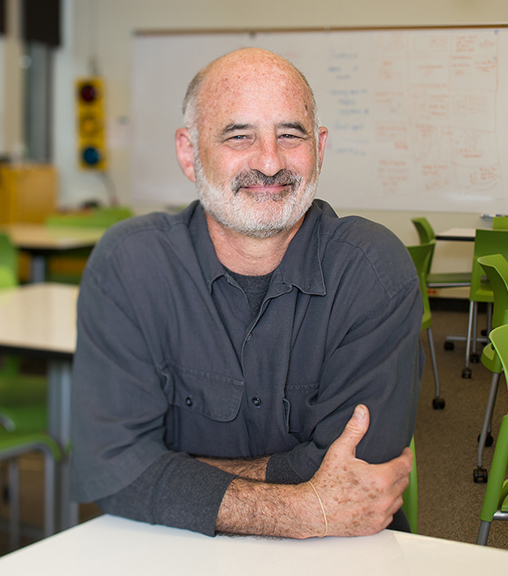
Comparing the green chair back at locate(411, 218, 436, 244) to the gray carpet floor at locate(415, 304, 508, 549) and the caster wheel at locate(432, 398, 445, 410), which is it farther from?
the caster wheel at locate(432, 398, 445, 410)

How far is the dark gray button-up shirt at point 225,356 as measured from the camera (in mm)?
Result: 991

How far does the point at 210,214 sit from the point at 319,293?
0.28 m

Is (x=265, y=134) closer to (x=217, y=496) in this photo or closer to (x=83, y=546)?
(x=217, y=496)

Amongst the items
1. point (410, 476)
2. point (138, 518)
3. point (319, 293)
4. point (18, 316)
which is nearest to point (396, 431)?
point (410, 476)

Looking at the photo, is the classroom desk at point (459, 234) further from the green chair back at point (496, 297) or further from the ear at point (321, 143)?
the ear at point (321, 143)

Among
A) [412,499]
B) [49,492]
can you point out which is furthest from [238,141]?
[49,492]

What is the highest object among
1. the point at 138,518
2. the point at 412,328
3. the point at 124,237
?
the point at 124,237

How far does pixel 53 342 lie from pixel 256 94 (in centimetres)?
117

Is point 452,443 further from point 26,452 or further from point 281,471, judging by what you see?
point 26,452

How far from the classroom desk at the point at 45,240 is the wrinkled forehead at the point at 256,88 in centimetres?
269

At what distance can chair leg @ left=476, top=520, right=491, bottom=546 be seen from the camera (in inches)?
33.2

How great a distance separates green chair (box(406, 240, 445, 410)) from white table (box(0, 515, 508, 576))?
0.68 feet

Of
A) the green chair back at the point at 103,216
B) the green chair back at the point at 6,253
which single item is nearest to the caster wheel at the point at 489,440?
the green chair back at the point at 6,253

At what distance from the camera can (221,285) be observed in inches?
48.3
